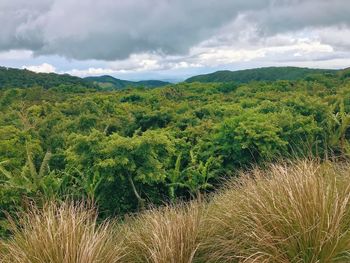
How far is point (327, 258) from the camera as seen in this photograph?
319cm

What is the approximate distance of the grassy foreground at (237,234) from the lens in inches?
128

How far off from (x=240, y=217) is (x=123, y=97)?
2939cm

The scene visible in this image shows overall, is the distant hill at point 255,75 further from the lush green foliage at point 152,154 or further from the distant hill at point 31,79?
the lush green foliage at point 152,154

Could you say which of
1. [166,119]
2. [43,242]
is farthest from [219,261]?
[166,119]

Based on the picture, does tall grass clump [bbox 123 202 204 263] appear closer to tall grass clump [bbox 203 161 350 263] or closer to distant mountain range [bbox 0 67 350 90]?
tall grass clump [bbox 203 161 350 263]

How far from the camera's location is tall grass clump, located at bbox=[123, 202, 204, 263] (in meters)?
3.50

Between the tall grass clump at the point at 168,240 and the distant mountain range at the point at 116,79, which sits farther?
the distant mountain range at the point at 116,79

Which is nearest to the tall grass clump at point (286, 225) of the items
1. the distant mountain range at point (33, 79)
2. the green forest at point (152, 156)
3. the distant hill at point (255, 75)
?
the green forest at point (152, 156)

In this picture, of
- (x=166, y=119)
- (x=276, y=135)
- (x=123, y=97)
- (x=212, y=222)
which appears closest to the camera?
(x=212, y=222)

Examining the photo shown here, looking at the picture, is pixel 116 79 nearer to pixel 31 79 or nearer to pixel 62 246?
pixel 31 79

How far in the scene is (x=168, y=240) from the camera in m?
3.55

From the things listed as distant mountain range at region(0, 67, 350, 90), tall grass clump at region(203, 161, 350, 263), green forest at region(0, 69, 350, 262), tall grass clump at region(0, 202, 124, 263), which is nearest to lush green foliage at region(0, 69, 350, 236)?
green forest at region(0, 69, 350, 262)

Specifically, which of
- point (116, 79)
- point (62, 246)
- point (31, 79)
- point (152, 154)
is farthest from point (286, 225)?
point (116, 79)

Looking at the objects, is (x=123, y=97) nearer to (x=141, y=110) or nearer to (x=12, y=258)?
(x=141, y=110)
